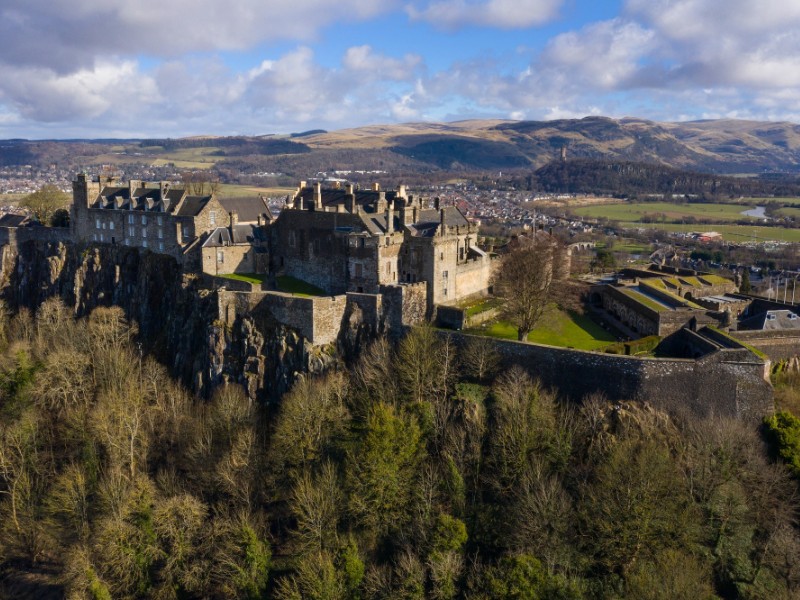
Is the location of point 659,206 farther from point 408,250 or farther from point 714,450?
point 714,450

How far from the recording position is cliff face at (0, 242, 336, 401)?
41.9m

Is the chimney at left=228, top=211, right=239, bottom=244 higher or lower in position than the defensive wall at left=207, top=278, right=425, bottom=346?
higher

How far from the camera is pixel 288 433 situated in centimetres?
3450

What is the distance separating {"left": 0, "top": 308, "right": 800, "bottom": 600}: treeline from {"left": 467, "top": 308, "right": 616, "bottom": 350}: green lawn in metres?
3.94

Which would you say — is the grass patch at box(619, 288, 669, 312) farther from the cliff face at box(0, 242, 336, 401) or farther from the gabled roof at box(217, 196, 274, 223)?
the gabled roof at box(217, 196, 274, 223)

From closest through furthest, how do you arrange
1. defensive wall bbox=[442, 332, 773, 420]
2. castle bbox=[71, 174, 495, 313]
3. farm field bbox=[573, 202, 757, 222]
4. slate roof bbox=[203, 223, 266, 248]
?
defensive wall bbox=[442, 332, 773, 420] → castle bbox=[71, 174, 495, 313] → slate roof bbox=[203, 223, 266, 248] → farm field bbox=[573, 202, 757, 222]

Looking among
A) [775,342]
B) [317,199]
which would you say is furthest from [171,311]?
[775,342]

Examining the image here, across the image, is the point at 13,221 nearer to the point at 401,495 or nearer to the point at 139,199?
the point at 139,199

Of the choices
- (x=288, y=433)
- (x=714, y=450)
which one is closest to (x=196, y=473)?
(x=288, y=433)

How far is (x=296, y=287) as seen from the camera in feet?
155

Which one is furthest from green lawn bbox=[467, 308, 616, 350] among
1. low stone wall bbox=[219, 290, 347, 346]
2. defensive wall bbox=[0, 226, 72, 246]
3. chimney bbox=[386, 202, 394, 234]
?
defensive wall bbox=[0, 226, 72, 246]

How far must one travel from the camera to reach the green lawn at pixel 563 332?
3866 cm

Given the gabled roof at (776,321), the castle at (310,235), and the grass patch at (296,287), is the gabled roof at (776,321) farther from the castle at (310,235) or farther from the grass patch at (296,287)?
the grass patch at (296,287)

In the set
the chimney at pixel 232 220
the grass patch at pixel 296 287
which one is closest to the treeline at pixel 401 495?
the grass patch at pixel 296 287
